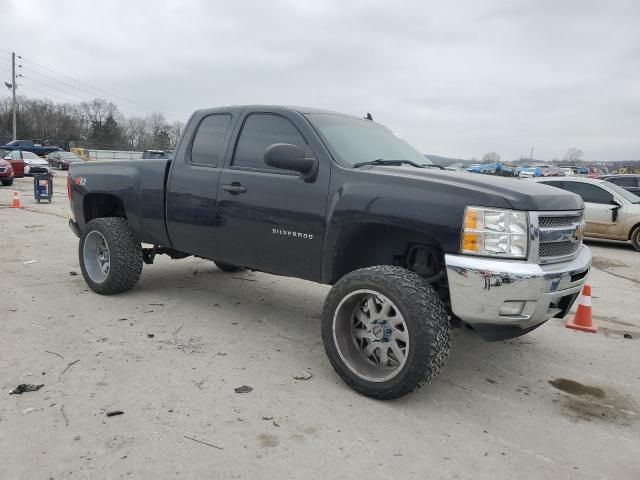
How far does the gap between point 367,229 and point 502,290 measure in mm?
1094

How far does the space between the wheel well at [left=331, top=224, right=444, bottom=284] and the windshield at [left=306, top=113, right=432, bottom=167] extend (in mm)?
548

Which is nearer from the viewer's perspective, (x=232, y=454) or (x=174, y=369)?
(x=232, y=454)

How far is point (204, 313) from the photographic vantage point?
510 cm

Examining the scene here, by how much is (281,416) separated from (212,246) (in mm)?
1969

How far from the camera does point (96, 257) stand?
5.77 metres

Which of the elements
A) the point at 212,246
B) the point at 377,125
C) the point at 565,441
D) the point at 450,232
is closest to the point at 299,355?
the point at 212,246

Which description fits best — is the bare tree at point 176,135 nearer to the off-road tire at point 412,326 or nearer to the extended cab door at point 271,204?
the extended cab door at point 271,204

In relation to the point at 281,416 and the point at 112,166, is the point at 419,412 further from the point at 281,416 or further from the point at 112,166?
the point at 112,166

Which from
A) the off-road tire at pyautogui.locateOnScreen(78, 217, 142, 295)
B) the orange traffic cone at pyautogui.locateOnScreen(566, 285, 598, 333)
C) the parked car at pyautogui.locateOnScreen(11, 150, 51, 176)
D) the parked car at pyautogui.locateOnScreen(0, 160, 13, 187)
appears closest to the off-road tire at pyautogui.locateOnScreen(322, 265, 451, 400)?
the orange traffic cone at pyautogui.locateOnScreen(566, 285, 598, 333)

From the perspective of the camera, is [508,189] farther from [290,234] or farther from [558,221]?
[290,234]

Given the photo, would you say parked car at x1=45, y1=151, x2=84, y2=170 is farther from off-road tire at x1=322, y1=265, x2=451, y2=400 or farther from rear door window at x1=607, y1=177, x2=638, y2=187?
off-road tire at x1=322, y1=265, x2=451, y2=400

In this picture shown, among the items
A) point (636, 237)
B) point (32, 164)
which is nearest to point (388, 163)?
point (636, 237)

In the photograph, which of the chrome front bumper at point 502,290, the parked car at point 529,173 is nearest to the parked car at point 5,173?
the chrome front bumper at point 502,290

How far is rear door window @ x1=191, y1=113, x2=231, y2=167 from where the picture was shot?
4676 millimetres
